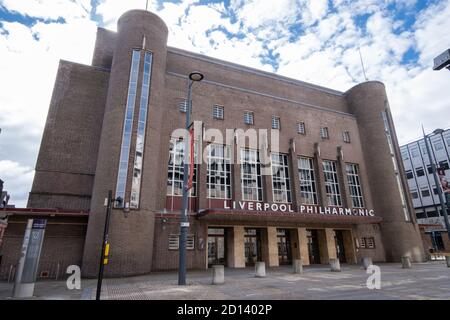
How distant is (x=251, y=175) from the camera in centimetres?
2492

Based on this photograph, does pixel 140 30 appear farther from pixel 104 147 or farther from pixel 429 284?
pixel 429 284

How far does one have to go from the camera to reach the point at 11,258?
17.0 metres

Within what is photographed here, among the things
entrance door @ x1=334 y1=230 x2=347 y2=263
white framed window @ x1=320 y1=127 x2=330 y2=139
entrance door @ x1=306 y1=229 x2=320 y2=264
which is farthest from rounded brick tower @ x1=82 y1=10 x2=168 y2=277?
entrance door @ x1=334 y1=230 x2=347 y2=263

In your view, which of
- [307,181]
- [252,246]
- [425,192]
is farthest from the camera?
[425,192]

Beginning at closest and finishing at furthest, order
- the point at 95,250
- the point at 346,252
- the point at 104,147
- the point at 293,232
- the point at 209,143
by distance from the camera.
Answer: the point at 95,250, the point at 104,147, the point at 209,143, the point at 293,232, the point at 346,252

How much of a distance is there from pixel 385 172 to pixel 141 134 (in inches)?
1027

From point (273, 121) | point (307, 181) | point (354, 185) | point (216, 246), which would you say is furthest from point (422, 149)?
point (216, 246)

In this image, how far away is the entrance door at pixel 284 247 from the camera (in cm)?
2502

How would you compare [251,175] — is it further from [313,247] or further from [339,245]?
[339,245]

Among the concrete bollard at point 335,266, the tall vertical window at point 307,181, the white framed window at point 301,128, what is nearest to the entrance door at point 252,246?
the tall vertical window at point 307,181

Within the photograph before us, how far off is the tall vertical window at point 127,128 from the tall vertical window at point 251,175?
10297 mm

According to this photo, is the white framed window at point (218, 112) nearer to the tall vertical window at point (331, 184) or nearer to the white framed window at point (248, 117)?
the white framed window at point (248, 117)

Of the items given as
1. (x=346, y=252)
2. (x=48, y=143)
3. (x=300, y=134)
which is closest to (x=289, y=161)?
(x=300, y=134)

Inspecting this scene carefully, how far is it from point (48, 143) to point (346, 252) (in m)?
29.0
